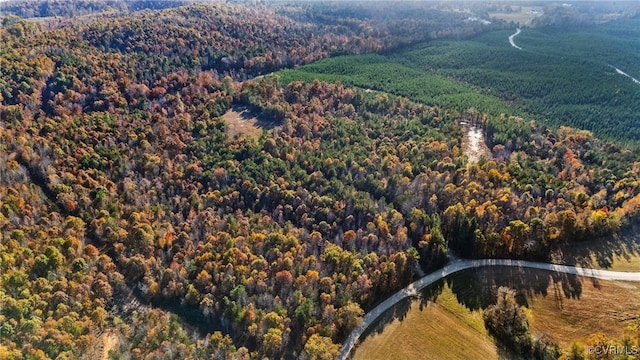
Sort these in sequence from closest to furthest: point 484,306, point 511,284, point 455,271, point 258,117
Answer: point 484,306 → point 511,284 → point 455,271 → point 258,117

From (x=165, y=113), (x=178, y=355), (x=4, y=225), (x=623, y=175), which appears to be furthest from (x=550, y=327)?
(x=165, y=113)

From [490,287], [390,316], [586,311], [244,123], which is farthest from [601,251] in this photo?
[244,123]

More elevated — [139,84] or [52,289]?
[139,84]

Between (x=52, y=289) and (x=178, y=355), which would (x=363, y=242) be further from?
(x=52, y=289)

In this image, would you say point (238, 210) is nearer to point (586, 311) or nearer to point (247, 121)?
point (247, 121)

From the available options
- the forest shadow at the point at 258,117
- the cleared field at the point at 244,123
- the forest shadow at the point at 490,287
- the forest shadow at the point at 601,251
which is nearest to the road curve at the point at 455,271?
the forest shadow at the point at 490,287

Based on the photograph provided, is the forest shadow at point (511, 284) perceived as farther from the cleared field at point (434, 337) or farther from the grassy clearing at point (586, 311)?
the cleared field at point (434, 337)
